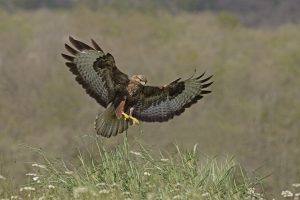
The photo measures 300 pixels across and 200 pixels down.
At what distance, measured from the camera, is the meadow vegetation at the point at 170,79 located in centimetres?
2911

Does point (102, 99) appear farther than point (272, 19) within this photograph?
No

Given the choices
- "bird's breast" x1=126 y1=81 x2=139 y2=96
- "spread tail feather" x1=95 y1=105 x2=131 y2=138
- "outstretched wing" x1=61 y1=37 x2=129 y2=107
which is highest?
"outstretched wing" x1=61 y1=37 x2=129 y2=107

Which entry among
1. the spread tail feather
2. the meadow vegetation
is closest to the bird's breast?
the spread tail feather

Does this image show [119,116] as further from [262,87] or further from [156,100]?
[262,87]

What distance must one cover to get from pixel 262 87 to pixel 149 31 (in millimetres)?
10282

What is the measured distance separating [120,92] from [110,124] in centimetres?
28

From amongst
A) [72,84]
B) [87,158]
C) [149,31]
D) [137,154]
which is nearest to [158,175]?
[137,154]

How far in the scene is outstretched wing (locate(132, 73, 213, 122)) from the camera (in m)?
8.87

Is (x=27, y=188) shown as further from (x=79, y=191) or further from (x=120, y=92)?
(x=120, y=92)

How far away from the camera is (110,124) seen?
27.9 feet

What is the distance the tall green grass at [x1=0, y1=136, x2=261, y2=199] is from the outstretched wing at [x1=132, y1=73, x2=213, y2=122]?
1147 millimetres

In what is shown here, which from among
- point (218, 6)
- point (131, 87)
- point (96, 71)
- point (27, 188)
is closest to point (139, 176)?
point (27, 188)

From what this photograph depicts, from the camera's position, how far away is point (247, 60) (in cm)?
4097

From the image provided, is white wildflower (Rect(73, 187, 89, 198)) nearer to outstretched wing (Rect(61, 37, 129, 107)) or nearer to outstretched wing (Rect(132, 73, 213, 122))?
outstretched wing (Rect(61, 37, 129, 107))
